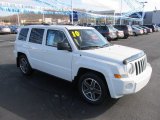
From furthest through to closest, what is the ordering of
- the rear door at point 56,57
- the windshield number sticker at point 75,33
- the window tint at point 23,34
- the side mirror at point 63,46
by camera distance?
the window tint at point 23,34 → the windshield number sticker at point 75,33 → the rear door at point 56,57 → the side mirror at point 63,46

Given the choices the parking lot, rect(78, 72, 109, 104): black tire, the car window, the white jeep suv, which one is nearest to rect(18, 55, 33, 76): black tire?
the white jeep suv

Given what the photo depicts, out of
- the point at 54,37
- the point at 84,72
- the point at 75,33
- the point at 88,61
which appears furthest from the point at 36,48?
the point at 88,61

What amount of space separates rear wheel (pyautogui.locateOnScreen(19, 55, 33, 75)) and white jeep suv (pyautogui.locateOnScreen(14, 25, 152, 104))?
1.34 ft

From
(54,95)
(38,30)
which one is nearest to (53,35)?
(38,30)

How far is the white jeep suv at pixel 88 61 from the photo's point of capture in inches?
179

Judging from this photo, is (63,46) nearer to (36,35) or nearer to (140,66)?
(36,35)

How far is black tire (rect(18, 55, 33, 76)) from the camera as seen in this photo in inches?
286

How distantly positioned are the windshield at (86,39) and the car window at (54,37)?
25cm

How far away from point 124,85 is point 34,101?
2220 mm

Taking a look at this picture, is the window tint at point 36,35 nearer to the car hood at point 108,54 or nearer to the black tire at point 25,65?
the black tire at point 25,65

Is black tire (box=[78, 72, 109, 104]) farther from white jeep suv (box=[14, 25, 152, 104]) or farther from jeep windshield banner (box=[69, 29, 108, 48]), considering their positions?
jeep windshield banner (box=[69, 29, 108, 48])

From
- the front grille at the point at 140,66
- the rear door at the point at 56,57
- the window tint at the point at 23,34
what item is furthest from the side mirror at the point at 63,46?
the window tint at the point at 23,34

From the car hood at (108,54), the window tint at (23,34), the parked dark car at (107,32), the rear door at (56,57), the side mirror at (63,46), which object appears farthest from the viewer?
the parked dark car at (107,32)

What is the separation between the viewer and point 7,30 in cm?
3534
